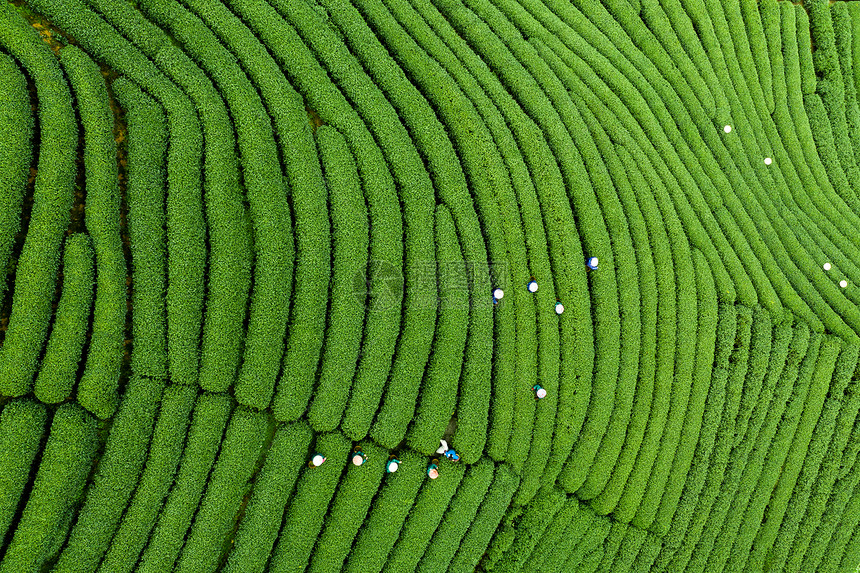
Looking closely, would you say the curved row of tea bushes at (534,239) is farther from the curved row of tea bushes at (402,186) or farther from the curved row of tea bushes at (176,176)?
the curved row of tea bushes at (176,176)

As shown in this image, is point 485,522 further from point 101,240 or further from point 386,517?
point 101,240

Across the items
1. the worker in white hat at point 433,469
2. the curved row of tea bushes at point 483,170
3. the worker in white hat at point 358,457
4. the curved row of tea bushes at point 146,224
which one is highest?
the curved row of tea bushes at point 483,170

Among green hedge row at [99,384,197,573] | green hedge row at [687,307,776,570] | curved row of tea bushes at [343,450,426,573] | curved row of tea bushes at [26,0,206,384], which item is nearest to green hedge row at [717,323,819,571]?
green hedge row at [687,307,776,570]

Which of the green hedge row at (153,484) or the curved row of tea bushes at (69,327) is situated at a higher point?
the curved row of tea bushes at (69,327)

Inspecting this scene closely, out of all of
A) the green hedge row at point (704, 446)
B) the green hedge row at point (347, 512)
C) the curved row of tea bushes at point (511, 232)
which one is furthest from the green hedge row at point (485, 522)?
the green hedge row at point (704, 446)

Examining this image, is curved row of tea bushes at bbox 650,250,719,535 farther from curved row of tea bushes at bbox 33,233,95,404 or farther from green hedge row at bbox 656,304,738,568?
curved row of tea bushes at bbox 33,233,95,404

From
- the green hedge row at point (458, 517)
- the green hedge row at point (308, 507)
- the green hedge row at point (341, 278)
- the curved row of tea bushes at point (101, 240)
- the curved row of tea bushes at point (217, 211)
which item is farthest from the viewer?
the green hedge row at point (458, 517)

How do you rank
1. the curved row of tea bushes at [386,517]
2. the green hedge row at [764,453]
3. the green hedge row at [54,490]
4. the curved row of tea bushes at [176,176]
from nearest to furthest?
the green hedge row at [54,490] < the curved row of tea bushes at [176,176] < the curved row of tea bushes at [386,517] < the green hedge row at [764,453]
